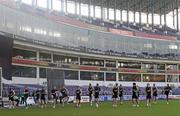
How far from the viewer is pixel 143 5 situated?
9925 cm

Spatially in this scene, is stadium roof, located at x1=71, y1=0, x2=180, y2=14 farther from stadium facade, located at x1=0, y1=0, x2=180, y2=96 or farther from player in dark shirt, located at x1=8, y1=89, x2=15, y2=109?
player in dark shirt, located at x1=8, y1=89, x2=15, y2=109

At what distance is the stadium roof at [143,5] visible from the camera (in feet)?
309

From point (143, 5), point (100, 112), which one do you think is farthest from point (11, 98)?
point (143, 5)

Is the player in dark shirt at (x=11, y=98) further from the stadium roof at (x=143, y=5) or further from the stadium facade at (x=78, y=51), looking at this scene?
the stadium roof at (x=143, y=5)

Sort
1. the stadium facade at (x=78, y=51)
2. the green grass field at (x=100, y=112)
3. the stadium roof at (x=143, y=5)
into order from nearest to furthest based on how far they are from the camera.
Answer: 1. the green grass field at (x=100, y=112)
2. the stadium facade at (x=78, y=51)
3. the stadium roof at (x=143, y=5)

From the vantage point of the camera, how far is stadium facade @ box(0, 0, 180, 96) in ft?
169

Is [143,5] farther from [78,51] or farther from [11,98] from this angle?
[11,98]

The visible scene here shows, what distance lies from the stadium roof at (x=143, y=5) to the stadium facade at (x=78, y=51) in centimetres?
694

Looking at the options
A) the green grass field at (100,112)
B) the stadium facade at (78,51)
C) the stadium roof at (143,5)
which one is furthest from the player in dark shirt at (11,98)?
the stadium roof at (143,5)

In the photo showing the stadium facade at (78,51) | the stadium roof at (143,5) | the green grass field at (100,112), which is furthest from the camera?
the stadium roof at (143,5)

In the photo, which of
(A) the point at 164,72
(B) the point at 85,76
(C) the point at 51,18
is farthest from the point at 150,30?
(C) the point at 51,18

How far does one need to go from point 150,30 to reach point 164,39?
826cm

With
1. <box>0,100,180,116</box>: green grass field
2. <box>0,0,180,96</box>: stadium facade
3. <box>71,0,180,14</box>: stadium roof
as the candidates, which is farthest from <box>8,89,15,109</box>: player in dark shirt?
<box>71,0,180,14</box>: stadium roof

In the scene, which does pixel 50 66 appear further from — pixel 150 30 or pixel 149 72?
pixel 150 30
